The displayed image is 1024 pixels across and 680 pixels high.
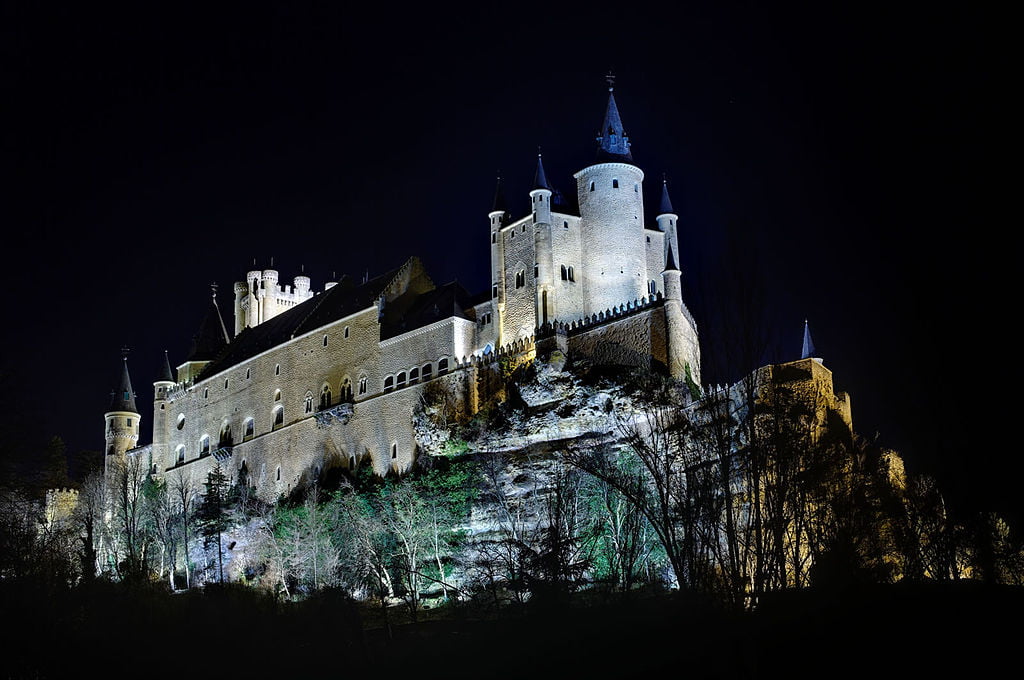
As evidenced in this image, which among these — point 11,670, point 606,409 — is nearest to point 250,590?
point 606,409

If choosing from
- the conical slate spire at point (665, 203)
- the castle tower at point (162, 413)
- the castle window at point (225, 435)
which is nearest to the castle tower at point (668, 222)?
the conical slate spire at point (665, 203)

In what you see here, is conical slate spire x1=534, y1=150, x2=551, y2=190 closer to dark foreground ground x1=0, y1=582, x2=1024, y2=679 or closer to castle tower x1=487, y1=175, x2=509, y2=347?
castle tower x1=487, y1=175, x2=509, y2=347

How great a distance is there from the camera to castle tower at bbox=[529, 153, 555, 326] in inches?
2653

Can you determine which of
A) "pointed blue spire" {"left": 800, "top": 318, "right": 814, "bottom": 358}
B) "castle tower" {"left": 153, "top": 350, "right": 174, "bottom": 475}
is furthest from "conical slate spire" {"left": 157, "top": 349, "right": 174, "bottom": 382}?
"pointed blue spire" {"left": 800, "top": 318, "right": 814, "bottom": 358}

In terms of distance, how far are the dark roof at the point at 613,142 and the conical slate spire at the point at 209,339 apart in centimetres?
4237

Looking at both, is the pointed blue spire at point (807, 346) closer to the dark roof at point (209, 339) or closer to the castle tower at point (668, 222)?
the castle tower at point (668, 222)

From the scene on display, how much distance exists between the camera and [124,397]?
4085 inches

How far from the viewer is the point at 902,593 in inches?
1272

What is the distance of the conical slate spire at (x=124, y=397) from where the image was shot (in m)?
103

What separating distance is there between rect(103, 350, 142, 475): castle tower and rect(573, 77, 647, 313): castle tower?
51094 mm

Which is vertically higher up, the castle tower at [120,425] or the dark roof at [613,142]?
the dark roof at [613,142]

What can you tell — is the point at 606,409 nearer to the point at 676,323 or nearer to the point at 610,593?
the point at 676,323

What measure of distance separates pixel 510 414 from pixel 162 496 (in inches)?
1263

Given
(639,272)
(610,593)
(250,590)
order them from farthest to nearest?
(639,272) < (250,590) < (610,593)
